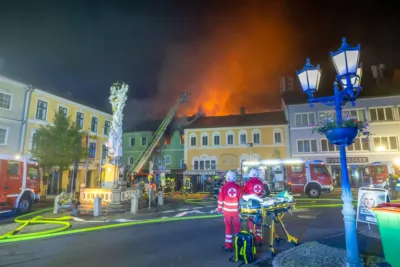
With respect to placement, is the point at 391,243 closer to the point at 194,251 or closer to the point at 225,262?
the point at 225,262

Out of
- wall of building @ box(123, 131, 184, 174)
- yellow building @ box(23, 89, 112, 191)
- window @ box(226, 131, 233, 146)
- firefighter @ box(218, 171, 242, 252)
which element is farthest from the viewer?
wall of building @ box(123, 131, 184, 174)

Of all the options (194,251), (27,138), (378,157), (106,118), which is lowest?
(194,251)

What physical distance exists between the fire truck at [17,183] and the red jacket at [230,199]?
482 inches

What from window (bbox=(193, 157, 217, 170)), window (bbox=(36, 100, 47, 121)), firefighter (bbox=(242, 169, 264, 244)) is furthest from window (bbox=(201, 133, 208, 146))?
firefighter (bbox=(242, 169, 264, 244))

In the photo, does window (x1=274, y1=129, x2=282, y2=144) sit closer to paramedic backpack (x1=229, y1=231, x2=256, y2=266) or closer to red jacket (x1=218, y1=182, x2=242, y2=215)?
red jacket (x1=218, y1=182, x2=242, y2=215)

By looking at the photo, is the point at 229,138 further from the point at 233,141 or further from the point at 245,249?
the point at 245,249

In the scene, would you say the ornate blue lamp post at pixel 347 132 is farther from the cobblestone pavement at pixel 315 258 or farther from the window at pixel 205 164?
the window at pixel 205 164

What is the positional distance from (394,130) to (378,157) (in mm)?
3655

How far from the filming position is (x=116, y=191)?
12711mm

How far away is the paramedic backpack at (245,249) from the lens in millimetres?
5266

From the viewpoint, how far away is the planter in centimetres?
483

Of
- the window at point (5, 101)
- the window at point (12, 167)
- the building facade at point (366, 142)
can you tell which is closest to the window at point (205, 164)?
the building facade at point (366, 142)

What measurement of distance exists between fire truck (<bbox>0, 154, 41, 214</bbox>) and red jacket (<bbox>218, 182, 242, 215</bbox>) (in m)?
12.2

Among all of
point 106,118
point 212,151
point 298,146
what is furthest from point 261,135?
point 106,118
